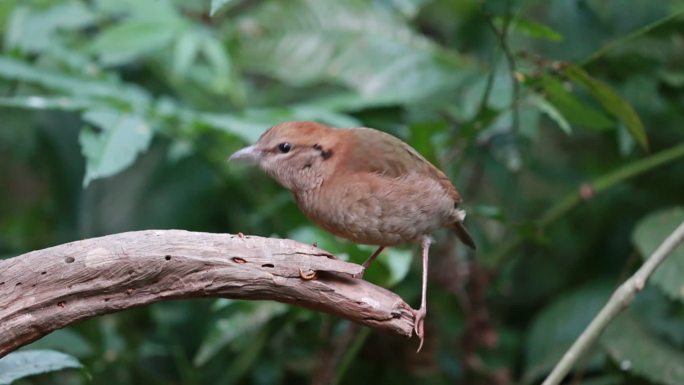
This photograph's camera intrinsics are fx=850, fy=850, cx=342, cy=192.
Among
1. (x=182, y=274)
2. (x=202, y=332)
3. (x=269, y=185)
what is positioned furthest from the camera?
(x=269, y=185)

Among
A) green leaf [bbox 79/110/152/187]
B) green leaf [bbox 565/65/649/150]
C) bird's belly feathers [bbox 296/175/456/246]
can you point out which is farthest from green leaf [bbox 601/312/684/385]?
green leaf [bbox 79/110/152/187]

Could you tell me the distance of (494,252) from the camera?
3686 mm

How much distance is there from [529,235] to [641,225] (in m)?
0.46

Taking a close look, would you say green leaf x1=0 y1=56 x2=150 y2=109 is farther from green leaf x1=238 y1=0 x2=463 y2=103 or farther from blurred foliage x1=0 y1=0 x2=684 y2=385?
green leaf x1=238 y1=0 x2=463 y2=103

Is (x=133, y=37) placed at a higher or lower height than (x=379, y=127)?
higher

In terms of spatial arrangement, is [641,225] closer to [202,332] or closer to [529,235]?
[529,235]

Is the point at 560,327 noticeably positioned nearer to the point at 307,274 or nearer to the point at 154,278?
the point at 307,274

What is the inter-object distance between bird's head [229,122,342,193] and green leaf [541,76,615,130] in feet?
2.58

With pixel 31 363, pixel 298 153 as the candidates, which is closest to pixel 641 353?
pixel 298 153

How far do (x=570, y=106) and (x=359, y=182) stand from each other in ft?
3.02

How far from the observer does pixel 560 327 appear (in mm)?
3830

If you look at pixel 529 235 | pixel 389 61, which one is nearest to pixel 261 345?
pixel 529 235

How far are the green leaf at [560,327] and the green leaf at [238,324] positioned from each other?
1253 millimetres

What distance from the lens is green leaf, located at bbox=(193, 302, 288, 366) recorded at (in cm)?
304
